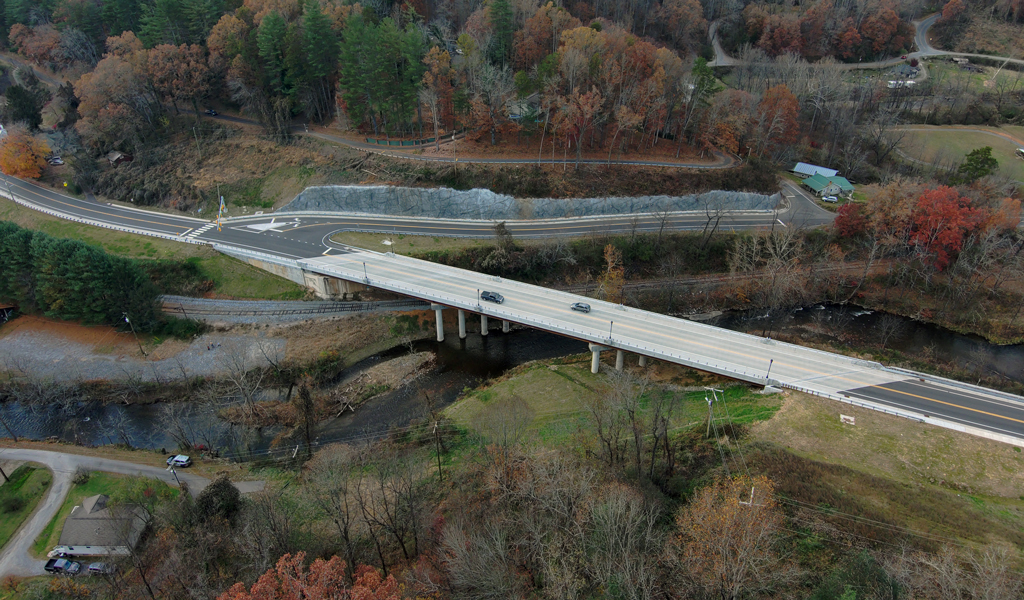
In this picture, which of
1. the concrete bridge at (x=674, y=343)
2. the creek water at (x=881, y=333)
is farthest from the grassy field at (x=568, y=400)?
the creek water at (x=881, y=333)

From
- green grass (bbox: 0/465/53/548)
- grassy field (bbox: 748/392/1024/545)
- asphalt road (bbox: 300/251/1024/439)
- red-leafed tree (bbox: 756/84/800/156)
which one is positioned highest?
red-leafed tree (bbox: 756/84/800/156)

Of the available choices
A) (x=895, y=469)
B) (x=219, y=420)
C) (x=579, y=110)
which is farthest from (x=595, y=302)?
(x=219, y=420)

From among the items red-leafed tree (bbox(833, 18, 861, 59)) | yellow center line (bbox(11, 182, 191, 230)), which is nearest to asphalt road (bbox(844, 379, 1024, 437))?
yellow center line (bbox(11, 182, 191, 230))

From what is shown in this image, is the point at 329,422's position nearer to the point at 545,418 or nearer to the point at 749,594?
the point at 545,418

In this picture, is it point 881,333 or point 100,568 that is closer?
point 100,568

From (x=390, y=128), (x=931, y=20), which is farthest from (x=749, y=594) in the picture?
(x=931, y=20)

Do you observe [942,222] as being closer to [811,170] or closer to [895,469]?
[811,170]

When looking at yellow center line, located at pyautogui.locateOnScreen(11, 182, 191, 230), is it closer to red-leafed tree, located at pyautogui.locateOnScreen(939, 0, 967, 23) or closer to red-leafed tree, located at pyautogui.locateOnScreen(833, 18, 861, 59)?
red-leafed tree, located at pyautogui.locateOnScreen(833, 18, 861, 59)
